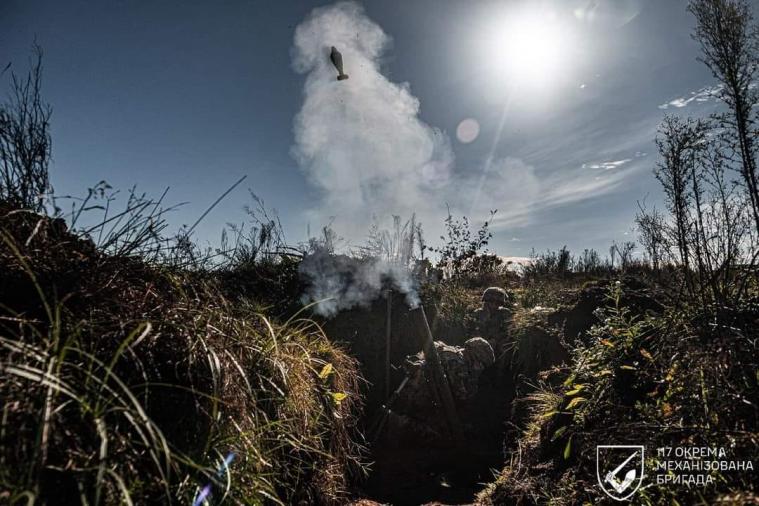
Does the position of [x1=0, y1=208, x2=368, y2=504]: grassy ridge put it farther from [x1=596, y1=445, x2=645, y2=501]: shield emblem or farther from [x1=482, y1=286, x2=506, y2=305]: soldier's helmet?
[x1=482, y1=286, x2=506, y2=305]: soldier's helmet

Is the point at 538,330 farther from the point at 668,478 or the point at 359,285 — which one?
the point at 668,478

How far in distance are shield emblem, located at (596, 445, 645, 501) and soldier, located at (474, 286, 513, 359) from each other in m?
4.67

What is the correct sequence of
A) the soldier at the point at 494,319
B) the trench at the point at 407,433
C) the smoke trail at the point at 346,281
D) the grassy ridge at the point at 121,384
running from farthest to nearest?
the soldier at the point at 494,319
the smoke trail at the point at 346,281
the trench at the point at 407,433
the grassy ridge at the point at 121,384

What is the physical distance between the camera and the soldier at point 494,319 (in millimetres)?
7207

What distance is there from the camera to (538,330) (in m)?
6.31

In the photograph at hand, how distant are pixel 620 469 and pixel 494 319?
5723 millimetres

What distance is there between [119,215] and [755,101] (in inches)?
345

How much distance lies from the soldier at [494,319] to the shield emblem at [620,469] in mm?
4673

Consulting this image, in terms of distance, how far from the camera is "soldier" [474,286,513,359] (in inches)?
284

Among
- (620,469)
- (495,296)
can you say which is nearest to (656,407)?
(620,469)

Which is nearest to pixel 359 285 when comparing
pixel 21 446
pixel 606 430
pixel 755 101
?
pixel 606 430

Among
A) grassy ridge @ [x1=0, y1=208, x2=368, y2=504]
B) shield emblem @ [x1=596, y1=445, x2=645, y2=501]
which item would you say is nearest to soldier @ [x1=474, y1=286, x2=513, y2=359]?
shield emblem @ [x1=596, y1=445, x2=645, y2=501]

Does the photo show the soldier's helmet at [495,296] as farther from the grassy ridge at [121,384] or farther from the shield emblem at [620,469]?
the grassy ridge at [121,384]

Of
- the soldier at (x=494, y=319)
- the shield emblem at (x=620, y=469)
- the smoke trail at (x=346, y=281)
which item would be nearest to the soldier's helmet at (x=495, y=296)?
the soldier at (x=494, y=319)
